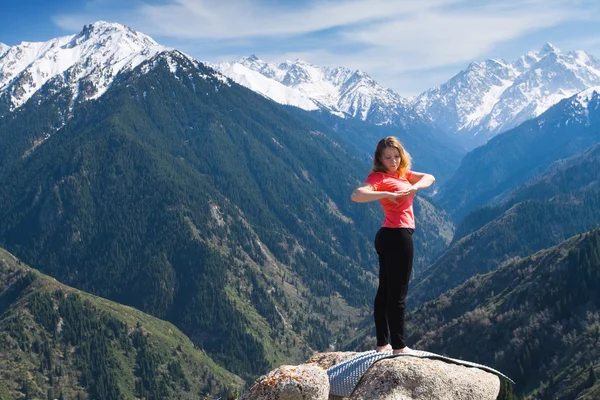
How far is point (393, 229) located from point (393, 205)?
77 centimetres

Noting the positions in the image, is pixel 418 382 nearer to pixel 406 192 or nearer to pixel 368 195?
pixel 368 195

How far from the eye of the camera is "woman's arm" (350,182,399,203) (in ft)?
61.8

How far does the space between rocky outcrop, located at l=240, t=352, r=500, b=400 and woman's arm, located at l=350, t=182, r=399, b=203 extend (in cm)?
489

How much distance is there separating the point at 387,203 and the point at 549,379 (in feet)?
607

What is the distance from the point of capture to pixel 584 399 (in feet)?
475

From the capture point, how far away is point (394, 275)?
19672mm

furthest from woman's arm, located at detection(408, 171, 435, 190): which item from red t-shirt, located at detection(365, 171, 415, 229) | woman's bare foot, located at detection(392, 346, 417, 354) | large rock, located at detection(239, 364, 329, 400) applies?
large rock, located at detection(239, 364, 329, 400)

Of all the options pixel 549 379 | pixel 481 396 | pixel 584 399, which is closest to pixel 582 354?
pixel 549 379

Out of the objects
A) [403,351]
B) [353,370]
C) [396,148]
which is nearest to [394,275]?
[403,351]

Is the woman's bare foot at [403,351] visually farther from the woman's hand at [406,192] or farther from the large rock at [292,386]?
the woman's hand at [406,192]

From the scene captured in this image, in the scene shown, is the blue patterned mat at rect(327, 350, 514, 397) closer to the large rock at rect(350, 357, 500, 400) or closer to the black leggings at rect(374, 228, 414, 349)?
the large rock at rect(350, 357, 500, 400)

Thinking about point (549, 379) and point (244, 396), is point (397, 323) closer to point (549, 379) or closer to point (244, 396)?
point (244, 396)

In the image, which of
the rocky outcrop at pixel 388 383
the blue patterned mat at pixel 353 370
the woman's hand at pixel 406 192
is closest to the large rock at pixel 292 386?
the rocky outcrop at pixel 388 383

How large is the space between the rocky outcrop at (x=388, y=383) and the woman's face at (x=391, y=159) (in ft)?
20.2
